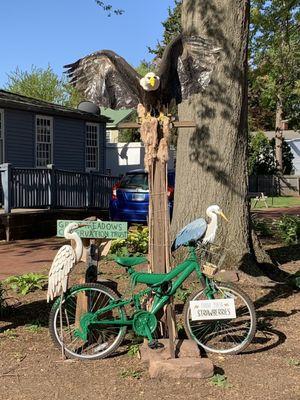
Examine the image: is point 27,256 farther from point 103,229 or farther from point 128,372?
point 128,372

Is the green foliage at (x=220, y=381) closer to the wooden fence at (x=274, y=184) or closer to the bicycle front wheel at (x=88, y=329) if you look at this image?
the bicycle front wheel at (x=88, y=329)

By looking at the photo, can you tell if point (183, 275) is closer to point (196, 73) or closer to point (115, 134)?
point (196, 73)

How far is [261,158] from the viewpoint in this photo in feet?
104

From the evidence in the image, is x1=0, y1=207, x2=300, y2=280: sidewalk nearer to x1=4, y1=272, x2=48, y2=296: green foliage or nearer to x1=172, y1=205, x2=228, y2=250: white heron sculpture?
x1=4, y1=272, x2=48, y2=296: green foliage

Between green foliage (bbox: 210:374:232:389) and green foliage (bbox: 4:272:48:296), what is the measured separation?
347 centimetres

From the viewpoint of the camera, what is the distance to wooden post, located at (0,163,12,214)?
12469 mm

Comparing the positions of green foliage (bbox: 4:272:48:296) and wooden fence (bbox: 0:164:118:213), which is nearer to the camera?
green foliage (bbox: 4:272:48:296)

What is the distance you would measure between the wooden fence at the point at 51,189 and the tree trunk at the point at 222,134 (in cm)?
626

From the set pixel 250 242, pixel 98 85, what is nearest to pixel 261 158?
pixel 250 242

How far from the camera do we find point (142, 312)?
4.60m

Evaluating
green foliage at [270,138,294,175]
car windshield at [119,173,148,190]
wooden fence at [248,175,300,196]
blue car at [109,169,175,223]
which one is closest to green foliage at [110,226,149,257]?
blue car at [109,169,175,223]

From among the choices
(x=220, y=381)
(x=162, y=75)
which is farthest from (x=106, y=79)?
(x=220, y=381)

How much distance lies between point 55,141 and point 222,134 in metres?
12.1

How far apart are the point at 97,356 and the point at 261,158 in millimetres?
28011
